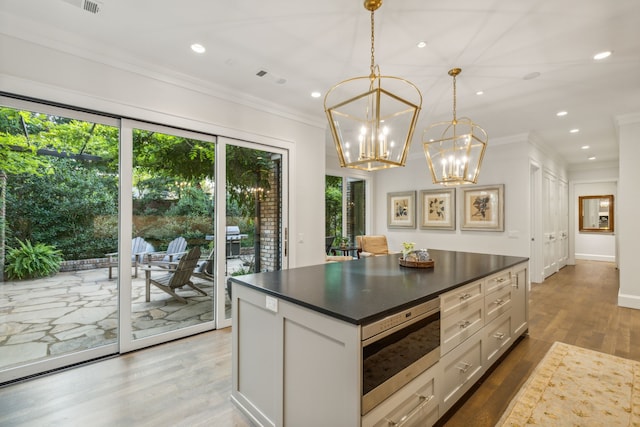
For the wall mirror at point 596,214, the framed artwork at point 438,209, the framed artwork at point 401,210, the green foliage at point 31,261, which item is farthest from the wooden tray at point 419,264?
the wall mirror at point 596,214

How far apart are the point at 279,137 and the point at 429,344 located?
3.26 meters

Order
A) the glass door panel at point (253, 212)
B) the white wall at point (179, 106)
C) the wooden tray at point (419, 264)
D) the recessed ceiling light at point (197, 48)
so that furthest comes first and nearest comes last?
the glass door panel at point (253, 212), the recessed ceiling light at point (197, 48), the wooden tray at point (419, 264), the white wall at point (179, 106)

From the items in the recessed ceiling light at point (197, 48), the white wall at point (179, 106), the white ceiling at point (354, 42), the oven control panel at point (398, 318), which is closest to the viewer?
the oven control panel at point (398, 318)

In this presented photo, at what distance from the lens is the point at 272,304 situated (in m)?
1.73

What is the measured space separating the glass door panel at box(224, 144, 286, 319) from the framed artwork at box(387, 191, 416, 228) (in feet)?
12.6

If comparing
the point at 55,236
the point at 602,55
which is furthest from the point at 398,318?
the point at 602,55

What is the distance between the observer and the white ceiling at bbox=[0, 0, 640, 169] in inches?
88.8

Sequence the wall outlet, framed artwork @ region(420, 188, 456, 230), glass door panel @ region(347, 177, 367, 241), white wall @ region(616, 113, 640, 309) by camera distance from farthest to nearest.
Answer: glass door panel @ region(347, 177, 367, 241) < framed artwork @ region(420, 188, 456, 230) < white wall @ region(616, 113, 640, 309) < the wall outlet

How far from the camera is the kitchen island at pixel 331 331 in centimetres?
138

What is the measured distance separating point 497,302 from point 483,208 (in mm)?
3726

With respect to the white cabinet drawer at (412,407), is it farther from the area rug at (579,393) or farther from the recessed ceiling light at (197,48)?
the recessed ceiling light at (197,48)

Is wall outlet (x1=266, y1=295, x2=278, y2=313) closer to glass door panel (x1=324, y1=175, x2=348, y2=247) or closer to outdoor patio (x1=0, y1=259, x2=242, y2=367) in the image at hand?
outdoor patio (x1=0, y1=259, x2=242, y2=367)

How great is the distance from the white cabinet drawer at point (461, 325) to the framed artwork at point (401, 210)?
482cm

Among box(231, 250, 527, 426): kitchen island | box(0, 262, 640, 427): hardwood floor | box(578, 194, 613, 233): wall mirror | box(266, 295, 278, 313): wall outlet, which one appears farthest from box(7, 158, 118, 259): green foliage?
box(578, 194, 613, 233): wall mirror
